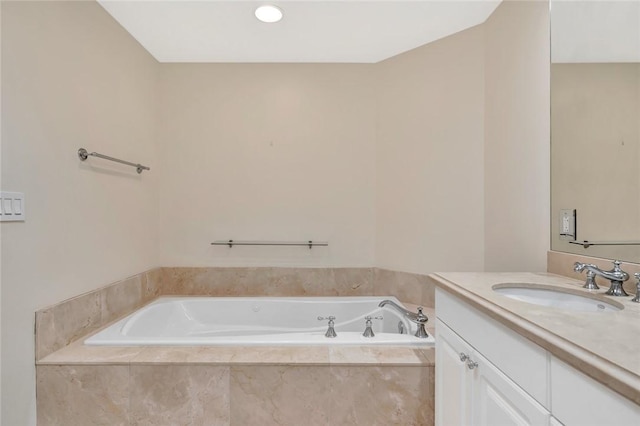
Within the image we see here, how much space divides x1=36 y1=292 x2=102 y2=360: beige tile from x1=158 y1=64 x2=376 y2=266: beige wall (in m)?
0.78

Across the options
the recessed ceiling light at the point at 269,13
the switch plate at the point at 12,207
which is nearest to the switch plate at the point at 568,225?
the recessed ceiling light at the point at 269,13

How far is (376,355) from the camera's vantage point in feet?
4.52

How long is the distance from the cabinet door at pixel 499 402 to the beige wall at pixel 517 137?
86 cm

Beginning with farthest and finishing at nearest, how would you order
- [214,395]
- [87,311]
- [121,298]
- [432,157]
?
[432,157] → [121,298] → [87,311] → [214,395]

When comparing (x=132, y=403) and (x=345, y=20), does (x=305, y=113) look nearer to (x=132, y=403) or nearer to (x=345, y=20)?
(x=345, y=20)

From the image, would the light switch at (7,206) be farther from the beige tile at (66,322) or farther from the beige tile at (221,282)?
the beige tile at (221,282)

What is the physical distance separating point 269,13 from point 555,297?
79.0 inches

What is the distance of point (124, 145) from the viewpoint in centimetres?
199

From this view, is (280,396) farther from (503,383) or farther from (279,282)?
(279,282)

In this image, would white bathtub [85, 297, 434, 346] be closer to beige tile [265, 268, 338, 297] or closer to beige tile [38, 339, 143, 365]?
beige tile [265, 268, 338, 297]

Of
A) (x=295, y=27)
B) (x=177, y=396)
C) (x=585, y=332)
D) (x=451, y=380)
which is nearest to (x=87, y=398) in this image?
(x=177, y=396)

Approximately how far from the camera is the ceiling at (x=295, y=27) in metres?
1.76

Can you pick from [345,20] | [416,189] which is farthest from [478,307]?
[345,20]

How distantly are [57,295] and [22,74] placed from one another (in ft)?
3.29
